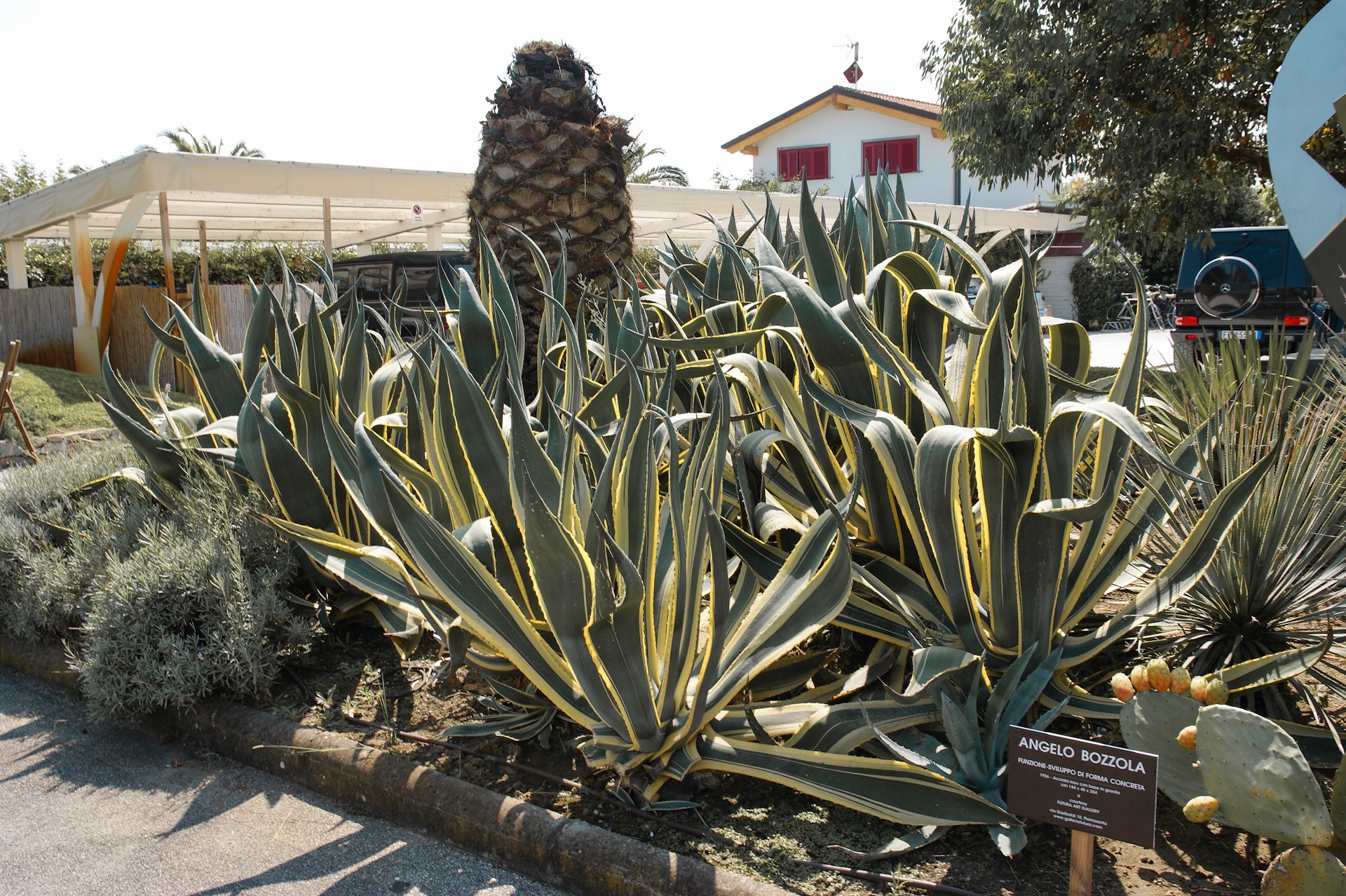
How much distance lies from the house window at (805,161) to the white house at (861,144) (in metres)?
0.02

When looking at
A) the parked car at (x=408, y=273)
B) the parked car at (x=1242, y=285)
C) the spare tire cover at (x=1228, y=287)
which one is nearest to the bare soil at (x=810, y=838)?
the parked car at (x=1242, y=285)

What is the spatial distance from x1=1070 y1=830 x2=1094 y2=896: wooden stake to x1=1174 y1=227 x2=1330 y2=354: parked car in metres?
7.98

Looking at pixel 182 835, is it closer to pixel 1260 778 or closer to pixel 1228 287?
pixel 1260 778

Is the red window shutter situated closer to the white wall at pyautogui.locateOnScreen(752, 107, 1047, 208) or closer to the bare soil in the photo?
the white wall at pyautogui.locateOnScreen(752, 107, 1047, 208)

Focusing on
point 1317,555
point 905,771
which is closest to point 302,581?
point 905,771

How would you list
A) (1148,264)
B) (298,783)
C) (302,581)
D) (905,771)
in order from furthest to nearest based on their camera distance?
1. (1148,264)
2. (302,581)
3. (298,783)
4. (905,771)

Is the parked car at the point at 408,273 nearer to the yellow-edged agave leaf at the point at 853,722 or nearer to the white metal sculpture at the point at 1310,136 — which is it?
the white metal sculpture at the point at 1310,136

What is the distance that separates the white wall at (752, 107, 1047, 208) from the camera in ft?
99.9

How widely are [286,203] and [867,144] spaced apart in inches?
734

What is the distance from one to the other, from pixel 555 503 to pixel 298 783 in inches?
48.6

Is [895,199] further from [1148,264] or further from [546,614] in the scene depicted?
[1148,264]

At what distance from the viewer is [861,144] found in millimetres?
31719

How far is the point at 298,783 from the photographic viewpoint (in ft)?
8.95

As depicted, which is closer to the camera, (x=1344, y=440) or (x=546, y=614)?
(x=546, y=614)
